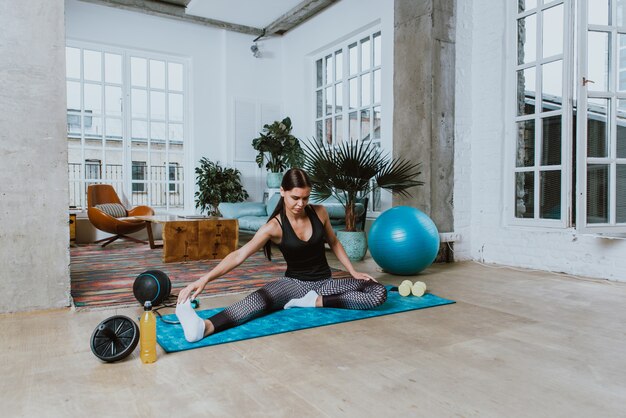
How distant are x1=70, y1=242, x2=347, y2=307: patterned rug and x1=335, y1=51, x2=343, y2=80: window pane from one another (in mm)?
3096

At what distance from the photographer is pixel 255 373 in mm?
1835

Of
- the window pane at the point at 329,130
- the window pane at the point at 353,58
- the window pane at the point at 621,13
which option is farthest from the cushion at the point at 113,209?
the window pane at the point at 621,13

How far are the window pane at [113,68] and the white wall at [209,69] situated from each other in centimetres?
22

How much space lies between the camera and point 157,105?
778 cm

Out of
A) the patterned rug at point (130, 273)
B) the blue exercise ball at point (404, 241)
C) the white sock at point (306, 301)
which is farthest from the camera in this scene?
the blue exercise ball at point (404, 241)

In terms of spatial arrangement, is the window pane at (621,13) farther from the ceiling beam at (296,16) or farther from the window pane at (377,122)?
the ceiling beam at (296,16)

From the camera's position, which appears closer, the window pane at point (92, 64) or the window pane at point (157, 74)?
the window pane at point (92, 64)

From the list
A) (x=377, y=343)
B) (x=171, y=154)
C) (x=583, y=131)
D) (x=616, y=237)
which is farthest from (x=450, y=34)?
(x=171, y=154)

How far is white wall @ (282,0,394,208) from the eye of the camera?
6.00m

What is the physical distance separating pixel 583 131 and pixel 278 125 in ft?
16.6

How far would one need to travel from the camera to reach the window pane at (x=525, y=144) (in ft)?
14.3

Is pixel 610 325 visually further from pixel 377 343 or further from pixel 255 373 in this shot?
pixel 255 373

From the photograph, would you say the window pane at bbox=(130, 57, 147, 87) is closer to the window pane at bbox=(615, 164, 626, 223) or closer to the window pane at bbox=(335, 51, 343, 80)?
the window pane at bbox=(335, 51, 343, 80)

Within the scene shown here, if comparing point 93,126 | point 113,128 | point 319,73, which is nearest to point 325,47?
point 319,73
